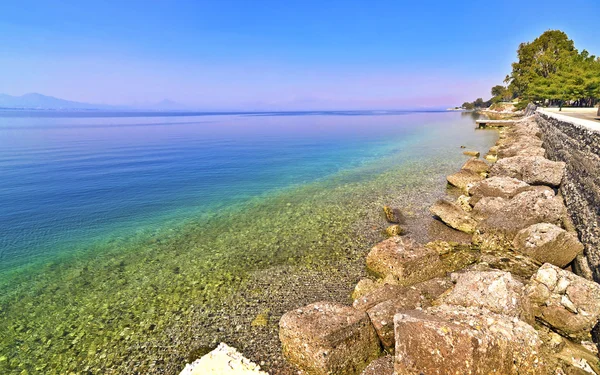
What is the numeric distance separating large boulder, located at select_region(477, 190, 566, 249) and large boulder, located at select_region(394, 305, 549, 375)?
642 centimetres

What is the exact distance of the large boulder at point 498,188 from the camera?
1466 cm

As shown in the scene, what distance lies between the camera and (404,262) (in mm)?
10094

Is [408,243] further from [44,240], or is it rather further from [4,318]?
[44,240]

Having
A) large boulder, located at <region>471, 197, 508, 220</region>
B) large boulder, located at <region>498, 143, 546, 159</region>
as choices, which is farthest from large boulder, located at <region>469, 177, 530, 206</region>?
large boulder, located at <region>498, 143, 546, 159</region>

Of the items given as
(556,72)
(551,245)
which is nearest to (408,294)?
(551,245)

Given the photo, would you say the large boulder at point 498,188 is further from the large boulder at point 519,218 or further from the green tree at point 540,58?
the green tree at point 540,58

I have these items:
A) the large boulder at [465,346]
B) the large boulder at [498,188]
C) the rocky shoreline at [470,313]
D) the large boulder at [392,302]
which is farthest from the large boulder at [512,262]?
the large boulder at [498,188]

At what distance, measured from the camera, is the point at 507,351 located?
220 inches

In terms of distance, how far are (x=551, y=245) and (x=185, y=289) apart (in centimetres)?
1220

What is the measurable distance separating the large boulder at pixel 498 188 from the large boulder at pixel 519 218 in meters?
2.15

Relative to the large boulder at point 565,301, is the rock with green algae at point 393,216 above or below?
below

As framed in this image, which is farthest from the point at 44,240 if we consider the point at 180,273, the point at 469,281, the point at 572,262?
the point at 572,262

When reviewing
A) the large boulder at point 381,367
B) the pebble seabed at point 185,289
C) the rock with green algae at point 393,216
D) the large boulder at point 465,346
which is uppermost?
the large boulder at point 465,346

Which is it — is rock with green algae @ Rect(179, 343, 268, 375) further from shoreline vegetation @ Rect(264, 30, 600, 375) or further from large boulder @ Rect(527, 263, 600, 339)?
large boulder @ Rect(527, 263, 600, 339)
